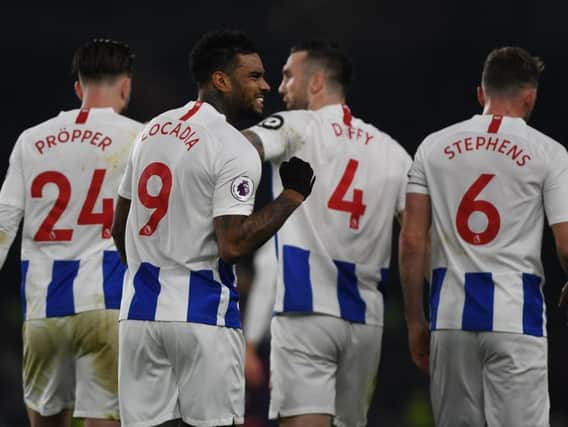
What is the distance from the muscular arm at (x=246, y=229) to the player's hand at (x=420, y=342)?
41.9 inches

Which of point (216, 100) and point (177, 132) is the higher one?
point (216, 100)

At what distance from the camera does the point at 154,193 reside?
3.75 metres

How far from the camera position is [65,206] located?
4.61 metres

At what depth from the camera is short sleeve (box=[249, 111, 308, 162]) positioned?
4684 millimetres

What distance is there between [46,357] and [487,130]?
200 centimetres

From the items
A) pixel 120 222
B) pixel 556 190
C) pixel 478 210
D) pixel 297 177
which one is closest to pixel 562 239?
pixel 556 190

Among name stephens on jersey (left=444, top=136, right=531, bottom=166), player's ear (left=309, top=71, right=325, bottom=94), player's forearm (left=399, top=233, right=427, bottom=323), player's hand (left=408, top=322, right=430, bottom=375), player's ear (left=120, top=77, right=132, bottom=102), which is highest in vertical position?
player's ear (left=309, top=71, right=325, bottom=94)

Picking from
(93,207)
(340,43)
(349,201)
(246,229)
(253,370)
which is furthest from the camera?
(340,43)

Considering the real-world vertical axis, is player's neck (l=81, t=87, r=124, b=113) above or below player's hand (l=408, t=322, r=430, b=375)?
above

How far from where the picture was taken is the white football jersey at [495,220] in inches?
169

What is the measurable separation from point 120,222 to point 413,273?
118 cm

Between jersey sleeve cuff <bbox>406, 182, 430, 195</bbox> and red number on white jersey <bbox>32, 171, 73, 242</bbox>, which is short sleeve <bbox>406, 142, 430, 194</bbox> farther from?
red number on white jersey <bbox>32, 171, 73, 242</bbox>

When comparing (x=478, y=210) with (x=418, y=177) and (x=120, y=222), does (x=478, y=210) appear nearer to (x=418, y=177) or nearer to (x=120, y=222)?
(x=418, y=177)

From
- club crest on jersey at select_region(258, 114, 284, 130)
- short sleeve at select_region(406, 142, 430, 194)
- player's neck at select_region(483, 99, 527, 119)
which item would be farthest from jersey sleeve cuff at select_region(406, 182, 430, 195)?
club crest on jersey at select_region(258, 114, 284, 130)
